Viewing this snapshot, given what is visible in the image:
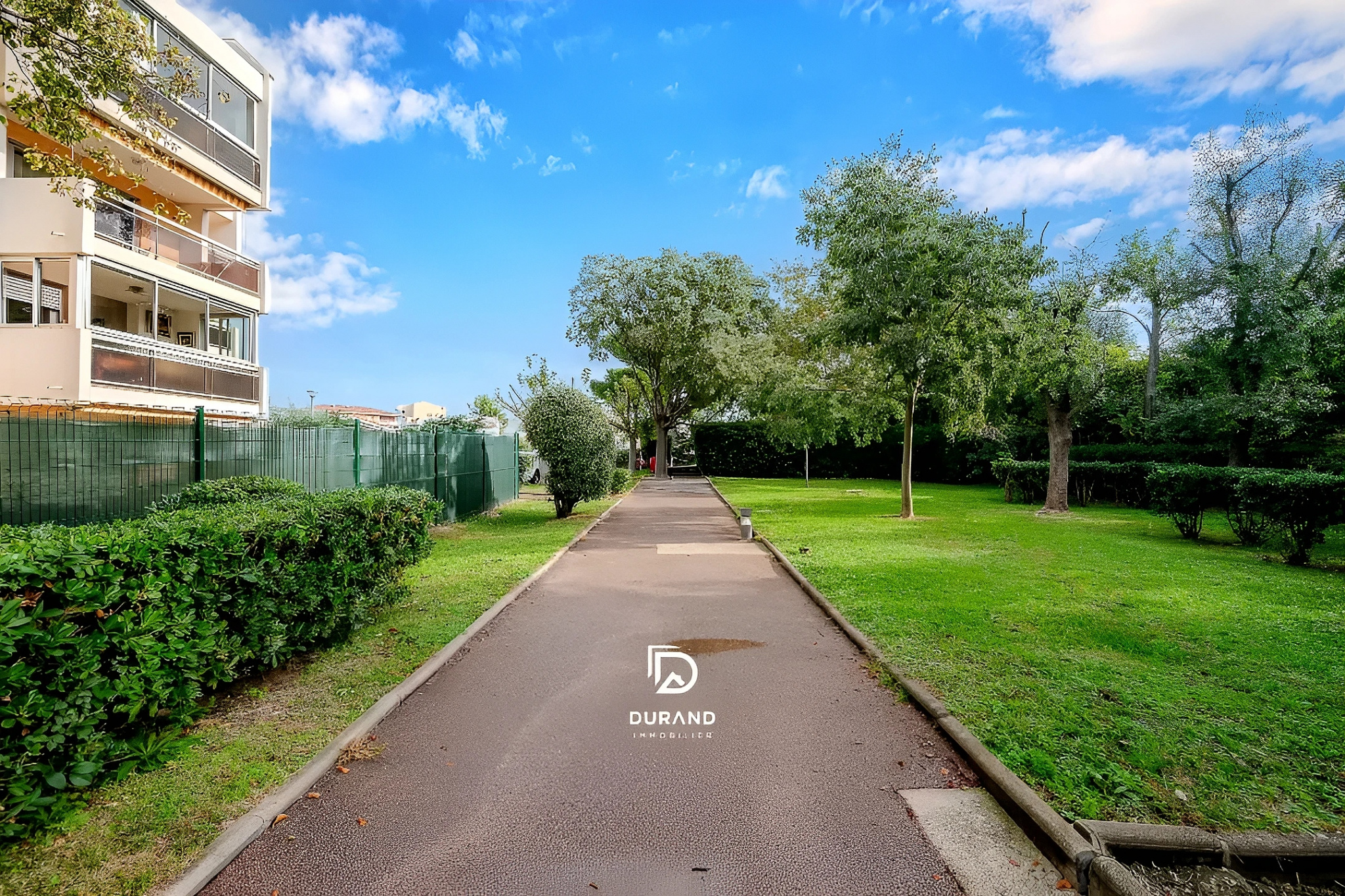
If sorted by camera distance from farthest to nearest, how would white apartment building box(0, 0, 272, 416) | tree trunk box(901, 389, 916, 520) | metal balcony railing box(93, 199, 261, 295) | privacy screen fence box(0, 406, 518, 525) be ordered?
tree trunk box(901, 389, 916, 520), metal balcony railing box(93, 199, 261, 295), white apartment building box(0, 0, 272, 416), privacy screen fence box(0, 406, 518, 525)

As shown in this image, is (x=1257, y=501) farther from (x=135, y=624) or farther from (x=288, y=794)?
(x=135, y=624)

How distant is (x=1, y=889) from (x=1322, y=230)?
26622 mm

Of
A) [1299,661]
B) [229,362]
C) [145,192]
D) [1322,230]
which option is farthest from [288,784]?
[1322,230]

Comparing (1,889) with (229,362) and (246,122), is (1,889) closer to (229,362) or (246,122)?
(229,362)

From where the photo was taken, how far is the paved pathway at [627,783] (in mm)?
2811

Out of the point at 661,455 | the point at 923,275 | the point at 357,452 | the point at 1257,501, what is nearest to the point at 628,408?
the point at 661,455

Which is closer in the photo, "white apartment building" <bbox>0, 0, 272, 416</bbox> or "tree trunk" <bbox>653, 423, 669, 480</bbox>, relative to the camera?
"white apartment building" <bbox>0, 0, 272, 416</bbox>

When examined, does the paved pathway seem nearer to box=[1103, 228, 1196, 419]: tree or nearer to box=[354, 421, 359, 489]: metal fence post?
box=[354, 421, 359, 489]: metal fence post

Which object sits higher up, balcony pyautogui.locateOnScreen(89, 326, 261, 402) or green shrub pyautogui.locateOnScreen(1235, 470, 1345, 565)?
balcony pyautogui.locateOnScreen(89, 326, 261, 402)

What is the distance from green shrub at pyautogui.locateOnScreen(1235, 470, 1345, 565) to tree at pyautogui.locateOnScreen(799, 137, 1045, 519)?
198 inches

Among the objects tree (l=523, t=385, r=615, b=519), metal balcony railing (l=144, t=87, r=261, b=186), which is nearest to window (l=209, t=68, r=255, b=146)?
metal balcony railing (l=144, t=87, r=261, b=186)

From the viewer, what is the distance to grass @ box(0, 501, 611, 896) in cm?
271

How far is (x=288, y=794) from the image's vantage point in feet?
10.9

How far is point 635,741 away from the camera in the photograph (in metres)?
4.13
